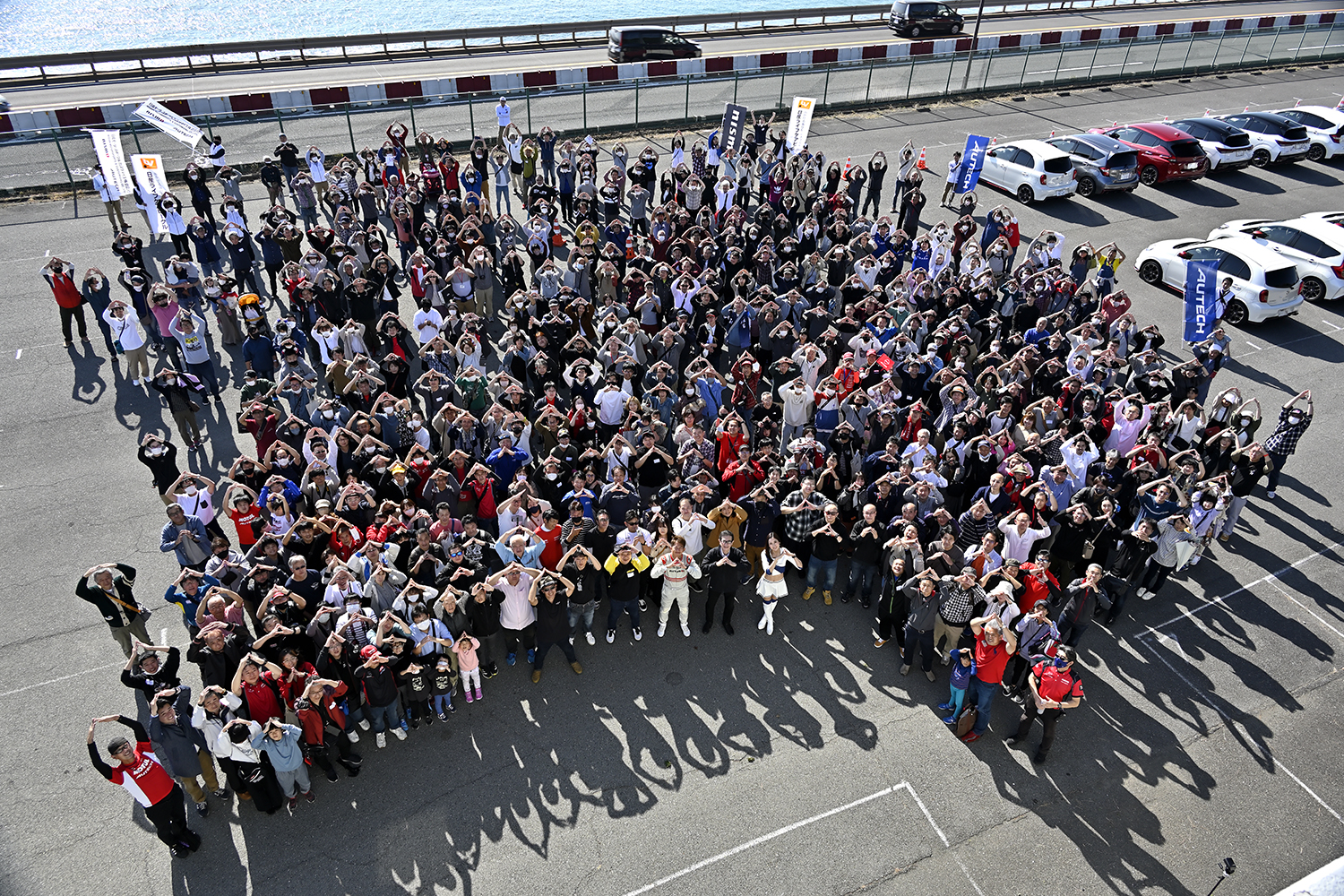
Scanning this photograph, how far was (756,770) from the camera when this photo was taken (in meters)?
9.19

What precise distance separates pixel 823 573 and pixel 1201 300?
934 cm

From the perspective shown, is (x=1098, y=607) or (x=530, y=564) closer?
(x=530, y=564)

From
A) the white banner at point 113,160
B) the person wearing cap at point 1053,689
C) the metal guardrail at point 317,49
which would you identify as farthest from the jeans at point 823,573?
the metal guardrail at point 317,49

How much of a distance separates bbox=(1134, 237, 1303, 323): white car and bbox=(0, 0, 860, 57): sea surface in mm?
49566

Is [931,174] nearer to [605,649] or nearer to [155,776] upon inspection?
[605,649]

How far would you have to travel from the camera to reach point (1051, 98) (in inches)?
1312

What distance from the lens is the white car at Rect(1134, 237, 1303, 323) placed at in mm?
17844

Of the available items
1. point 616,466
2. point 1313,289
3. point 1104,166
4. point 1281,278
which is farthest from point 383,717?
point 1104,166

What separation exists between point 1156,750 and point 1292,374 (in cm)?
1121

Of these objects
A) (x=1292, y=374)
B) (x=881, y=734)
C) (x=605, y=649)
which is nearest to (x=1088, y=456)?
(x=881, y=734)

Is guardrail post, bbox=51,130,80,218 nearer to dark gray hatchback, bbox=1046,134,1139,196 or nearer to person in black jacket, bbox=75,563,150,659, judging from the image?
person in black jacket, bbox=75,563,150,659

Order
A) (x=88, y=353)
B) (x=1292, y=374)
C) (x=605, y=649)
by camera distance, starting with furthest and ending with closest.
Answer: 1. (x=1292, y=374)
2. (x=88, y=353)
3. (x=605, y=649)

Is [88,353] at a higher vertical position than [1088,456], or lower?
lower

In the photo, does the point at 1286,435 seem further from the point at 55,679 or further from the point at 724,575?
the point at 55,679
